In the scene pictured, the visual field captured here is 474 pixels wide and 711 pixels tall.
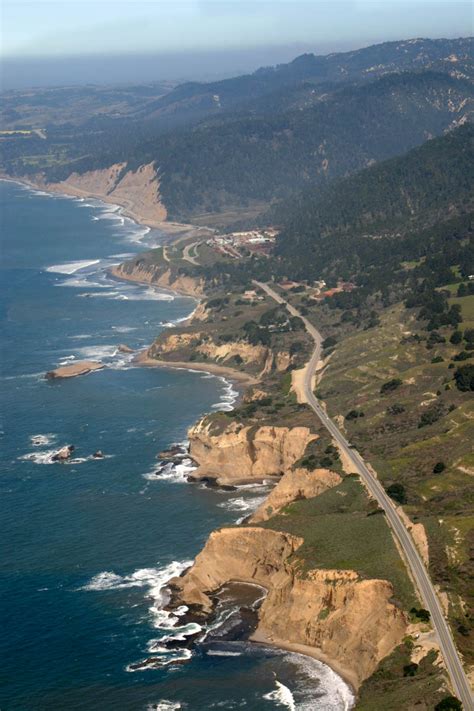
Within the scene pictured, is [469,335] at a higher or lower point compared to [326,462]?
higher

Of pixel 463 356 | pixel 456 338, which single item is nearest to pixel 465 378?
pixel 463 356

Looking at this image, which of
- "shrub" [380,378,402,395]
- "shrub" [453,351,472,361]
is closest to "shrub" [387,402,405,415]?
"shrub" [380,378,402,395]

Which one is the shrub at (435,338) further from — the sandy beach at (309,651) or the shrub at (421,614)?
the shrub at (421,614)

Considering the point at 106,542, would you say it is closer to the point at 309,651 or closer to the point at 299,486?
the point at 299,486

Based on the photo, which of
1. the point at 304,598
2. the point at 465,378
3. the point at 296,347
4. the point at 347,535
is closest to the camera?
the point at 304,598

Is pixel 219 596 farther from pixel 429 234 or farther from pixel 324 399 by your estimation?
pixel 429 234

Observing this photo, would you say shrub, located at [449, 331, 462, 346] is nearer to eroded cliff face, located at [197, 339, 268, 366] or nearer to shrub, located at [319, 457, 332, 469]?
shrub, located at [319, 457, 332, 469]

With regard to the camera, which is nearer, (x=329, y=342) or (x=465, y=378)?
(x=465, y=378)
